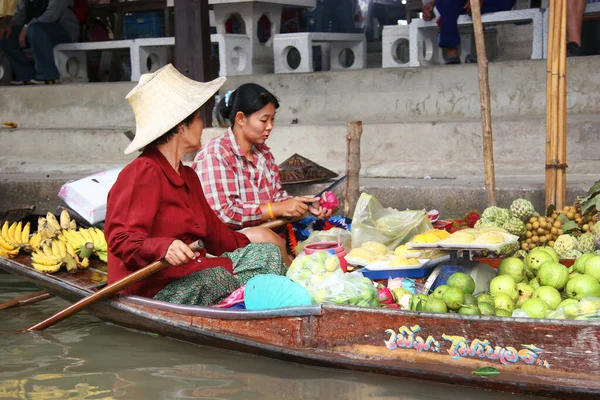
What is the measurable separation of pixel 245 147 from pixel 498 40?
3.96 metres

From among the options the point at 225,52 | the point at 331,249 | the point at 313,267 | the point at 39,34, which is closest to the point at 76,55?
the point at 39,34

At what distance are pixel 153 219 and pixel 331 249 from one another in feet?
3.40

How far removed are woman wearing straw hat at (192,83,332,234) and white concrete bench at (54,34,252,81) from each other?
264cm

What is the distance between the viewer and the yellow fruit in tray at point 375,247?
4.22m

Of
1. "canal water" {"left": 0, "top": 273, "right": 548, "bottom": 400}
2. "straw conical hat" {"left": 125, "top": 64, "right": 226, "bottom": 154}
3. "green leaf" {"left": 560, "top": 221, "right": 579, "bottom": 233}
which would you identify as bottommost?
"canal water" {"left": 0, "top": 273, "right": 548, "bottom": 400}

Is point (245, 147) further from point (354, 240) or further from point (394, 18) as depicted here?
point (394, 18)

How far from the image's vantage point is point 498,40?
7.95 meters

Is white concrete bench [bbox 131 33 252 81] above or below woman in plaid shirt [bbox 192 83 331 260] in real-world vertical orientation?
above

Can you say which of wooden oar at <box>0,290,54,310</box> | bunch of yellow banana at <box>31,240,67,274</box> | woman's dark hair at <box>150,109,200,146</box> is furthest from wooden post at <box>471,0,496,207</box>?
wooden oar at <box>0,290,54,310</box>

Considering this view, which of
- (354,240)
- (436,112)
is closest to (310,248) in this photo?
(354,240)

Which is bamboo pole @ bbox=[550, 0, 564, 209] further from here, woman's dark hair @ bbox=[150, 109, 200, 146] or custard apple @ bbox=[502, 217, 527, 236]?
woman's dark hair @ bbox=[150, 109, 200, 146]

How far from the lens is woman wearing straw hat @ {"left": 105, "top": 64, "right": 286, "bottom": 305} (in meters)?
3.63

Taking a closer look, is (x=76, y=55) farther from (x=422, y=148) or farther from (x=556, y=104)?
(x=556, y=104)

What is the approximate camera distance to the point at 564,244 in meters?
4.24
